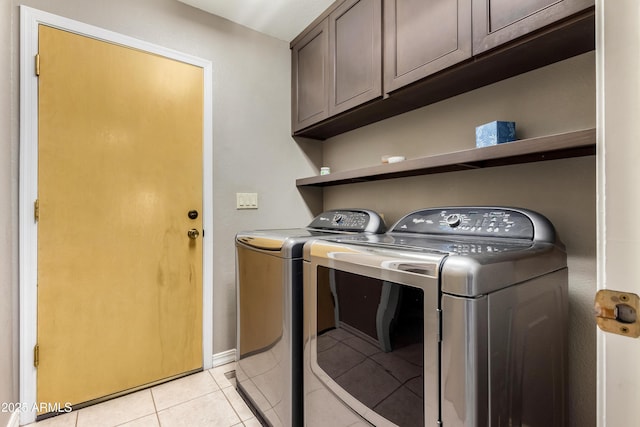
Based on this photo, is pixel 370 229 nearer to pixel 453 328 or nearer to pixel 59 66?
A: pixel 453 328

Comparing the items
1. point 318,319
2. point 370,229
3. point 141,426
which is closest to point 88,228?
point 141,426

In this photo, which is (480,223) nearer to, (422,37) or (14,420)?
(422,37)

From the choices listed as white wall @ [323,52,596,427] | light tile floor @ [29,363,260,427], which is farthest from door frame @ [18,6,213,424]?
white wall @ [323,52,596,427]

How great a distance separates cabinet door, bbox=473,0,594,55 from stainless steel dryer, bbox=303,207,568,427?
657 millimetres

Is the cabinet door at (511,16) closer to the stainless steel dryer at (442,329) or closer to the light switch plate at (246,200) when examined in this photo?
the stainless steel dryer at (442,329)

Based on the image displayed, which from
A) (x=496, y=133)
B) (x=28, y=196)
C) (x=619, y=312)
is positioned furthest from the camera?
(x=28, y=196)

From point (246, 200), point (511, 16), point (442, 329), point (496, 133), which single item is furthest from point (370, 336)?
point (246, 200)

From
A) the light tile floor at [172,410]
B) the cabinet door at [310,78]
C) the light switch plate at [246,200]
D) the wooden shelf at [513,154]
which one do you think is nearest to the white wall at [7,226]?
the light tile floor at [172,410]

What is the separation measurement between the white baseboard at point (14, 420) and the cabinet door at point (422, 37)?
2.41m

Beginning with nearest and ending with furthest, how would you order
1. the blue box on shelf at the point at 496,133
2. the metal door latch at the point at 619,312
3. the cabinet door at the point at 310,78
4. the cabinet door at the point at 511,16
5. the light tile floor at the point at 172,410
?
the metal door latch at the point at 619,312
the cabinet door at the point at 511,16
the blue box on shelf at the point at 496,133
the light tile floor at the point at 172,410
the cabinet door at the point at 310,78

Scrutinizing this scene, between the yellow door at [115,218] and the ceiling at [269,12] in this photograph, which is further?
the ceiling at [269,12]

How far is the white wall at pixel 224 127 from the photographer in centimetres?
136

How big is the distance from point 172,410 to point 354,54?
223cm

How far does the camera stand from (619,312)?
477 millimetres
